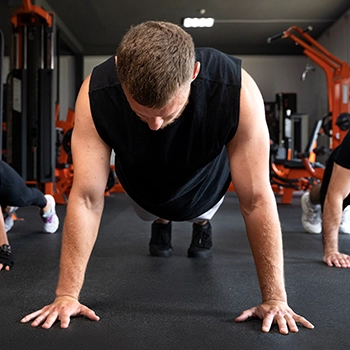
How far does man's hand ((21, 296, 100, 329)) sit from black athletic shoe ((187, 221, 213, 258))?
3.08 feet

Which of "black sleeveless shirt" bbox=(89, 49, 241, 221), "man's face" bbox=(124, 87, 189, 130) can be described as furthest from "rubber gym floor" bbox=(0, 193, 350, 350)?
"man's face" bbox=(124, 87, 189, 130)

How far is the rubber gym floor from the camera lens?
1.16 metres

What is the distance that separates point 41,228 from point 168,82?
7.76ft

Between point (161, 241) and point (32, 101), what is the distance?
8.41ft

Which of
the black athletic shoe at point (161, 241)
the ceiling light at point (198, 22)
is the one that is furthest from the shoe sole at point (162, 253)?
the ceiling light at point (198, 22)

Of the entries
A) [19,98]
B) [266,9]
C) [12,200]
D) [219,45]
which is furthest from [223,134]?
[219,45]

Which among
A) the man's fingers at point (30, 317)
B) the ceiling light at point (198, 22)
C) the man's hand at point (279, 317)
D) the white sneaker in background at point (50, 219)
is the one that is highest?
the ceiling light at point (198, 22)

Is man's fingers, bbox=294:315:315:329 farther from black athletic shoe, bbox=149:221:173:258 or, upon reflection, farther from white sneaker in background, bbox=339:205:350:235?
white sneaker in background, bbox=339:205:350:235

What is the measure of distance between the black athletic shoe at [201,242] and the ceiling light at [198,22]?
5280 millimetres

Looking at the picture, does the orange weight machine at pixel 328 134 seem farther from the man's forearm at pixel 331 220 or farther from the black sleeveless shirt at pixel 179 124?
the black sleeveless shirt at pixel 179 124

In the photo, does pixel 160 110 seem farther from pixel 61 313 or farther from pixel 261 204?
pixel 61 313

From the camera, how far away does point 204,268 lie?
78.2 inches

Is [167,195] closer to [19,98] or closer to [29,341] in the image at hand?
[29,341]

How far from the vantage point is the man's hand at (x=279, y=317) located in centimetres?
120
